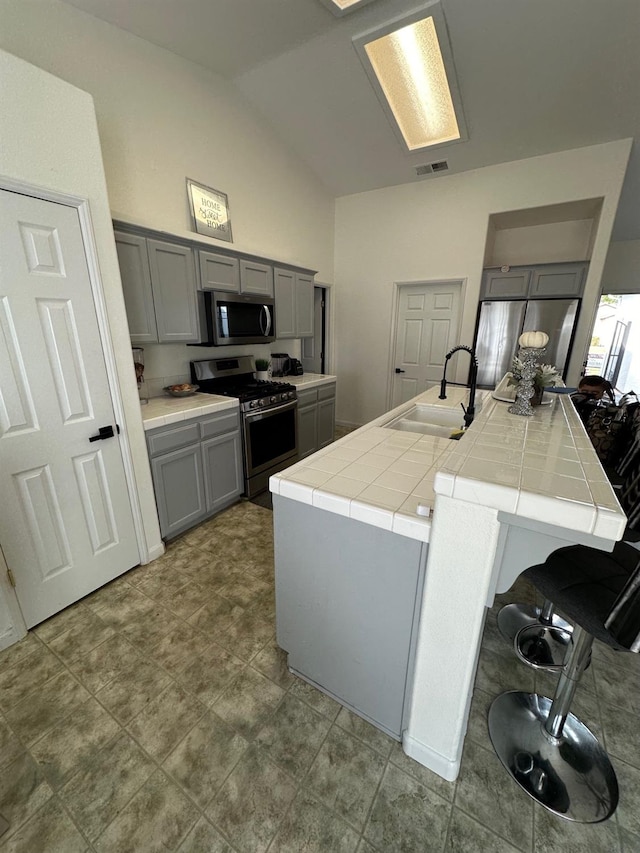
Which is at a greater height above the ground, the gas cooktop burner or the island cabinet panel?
the gas cooktop burner

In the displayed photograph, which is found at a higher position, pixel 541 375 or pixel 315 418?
pixel 541 375

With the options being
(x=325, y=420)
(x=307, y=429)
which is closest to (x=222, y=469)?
(x=307, y=429)

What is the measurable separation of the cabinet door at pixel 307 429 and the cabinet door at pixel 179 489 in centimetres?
134

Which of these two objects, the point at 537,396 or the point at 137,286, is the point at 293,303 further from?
the point at 537,396

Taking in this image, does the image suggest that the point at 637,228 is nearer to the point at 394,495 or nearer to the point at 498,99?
the point at 498,99

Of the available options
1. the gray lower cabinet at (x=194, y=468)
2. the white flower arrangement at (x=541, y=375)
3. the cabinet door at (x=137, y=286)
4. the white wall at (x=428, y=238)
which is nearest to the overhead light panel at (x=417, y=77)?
the white wall at (x=428, y=238)

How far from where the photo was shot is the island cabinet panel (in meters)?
1.14

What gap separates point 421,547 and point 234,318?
2616mm

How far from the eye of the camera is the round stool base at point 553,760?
113cm

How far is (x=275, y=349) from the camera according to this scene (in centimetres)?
425

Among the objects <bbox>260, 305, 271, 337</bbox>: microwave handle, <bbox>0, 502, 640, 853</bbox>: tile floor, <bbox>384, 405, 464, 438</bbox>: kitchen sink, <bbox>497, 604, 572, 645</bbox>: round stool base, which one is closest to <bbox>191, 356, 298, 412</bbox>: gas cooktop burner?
<bbox>260, 305, 271, 337</bbox>: microwave handle

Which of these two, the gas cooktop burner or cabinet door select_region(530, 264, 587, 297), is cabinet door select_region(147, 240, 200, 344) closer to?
the gas cooktop burner

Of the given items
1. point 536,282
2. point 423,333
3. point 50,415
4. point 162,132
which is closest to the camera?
point 50,415

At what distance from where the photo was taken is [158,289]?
2473 mm
